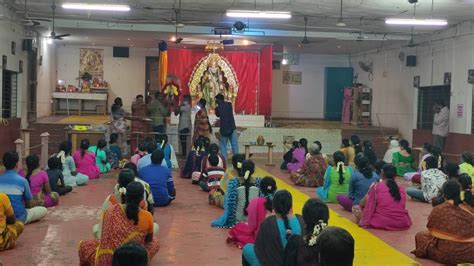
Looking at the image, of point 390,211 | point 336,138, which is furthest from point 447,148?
point 390,211

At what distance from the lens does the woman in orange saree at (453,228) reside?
5.37 m

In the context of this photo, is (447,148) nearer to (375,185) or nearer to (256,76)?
(256,76)

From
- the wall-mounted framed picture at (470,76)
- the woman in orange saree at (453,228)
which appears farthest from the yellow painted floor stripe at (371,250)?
the wall-mounted framed picture at (470,76)

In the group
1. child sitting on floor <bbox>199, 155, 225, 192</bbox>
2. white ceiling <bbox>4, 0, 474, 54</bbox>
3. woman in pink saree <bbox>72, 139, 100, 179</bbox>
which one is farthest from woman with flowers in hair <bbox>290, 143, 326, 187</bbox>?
woman in pink saree <bbox>72, 139, 100, 179</bbox>

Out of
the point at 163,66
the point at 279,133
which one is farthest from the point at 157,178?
the point at 163,66

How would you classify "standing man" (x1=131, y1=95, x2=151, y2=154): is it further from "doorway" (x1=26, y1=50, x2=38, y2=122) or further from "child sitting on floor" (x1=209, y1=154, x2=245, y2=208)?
"child sitting on floor" (x1=209, y1=154, x2=245, y2=208)

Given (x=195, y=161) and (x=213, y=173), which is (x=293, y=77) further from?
(x=213, y=173)

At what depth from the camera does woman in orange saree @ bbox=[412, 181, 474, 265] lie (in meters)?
5.37

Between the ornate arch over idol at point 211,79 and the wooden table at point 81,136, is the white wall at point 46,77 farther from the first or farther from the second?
the ornate arch over idol at point 211,79

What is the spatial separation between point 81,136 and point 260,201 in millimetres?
9122

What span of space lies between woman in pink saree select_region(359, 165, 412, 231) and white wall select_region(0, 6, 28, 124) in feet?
29.8

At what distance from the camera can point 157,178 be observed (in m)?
7.90

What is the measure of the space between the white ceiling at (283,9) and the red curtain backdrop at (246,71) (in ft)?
2.64

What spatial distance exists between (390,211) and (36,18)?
11027 millimetres
